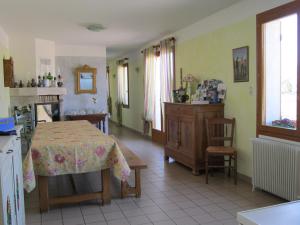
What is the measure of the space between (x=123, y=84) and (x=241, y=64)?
6619 mm

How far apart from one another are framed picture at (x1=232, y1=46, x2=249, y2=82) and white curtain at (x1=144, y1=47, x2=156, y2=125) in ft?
10.4

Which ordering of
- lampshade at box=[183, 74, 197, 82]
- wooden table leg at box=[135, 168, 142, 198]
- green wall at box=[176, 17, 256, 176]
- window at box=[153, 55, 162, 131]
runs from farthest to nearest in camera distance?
window at box=[153, 55, 162, 131] < lampshade at box=[183, 74, 197, 82] < green wall at box=[176, 17, 256, 176] < wooden table leg at box=[135, 168, 142, 198]

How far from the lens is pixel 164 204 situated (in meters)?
3.54

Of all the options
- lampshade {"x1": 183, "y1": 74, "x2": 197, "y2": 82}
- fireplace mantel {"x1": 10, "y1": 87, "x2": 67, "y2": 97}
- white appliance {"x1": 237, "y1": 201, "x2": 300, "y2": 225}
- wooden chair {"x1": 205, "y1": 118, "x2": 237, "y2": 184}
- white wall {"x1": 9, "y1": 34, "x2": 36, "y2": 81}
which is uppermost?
white wall {"x1": 9, "y1": 34, "x2": 36, "y2": 81}

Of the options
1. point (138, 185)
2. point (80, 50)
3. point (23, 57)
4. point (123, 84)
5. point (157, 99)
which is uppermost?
point (80, 50)

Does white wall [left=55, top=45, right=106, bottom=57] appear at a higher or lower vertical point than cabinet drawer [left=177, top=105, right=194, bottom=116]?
higher

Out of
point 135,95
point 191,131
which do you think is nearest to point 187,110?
point 191,131

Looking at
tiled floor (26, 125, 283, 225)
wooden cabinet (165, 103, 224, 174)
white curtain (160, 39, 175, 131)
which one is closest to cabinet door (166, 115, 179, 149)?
wooden cabinet (165, 103, 224, 174)

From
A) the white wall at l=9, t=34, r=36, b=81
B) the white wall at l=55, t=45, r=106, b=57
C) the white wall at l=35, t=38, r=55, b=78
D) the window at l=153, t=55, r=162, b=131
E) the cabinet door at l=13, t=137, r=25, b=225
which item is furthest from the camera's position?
the white wall at l=55, t=45, r=106, b=57

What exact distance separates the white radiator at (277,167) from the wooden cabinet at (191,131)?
0.98 metres

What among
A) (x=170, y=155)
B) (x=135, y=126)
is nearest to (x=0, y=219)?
(x=170, y=155)

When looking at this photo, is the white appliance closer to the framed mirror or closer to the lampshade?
the lampshade

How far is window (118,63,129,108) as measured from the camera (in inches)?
400

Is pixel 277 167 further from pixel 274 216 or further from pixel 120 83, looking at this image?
pixel 120 83
